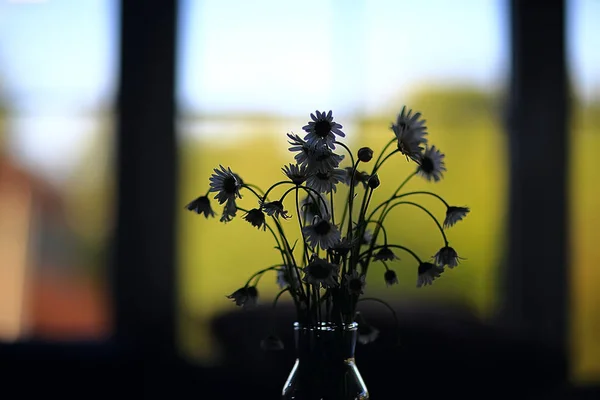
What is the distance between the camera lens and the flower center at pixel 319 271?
3.13 ft

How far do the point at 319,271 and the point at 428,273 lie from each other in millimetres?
160

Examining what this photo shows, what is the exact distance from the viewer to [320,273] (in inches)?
37.5

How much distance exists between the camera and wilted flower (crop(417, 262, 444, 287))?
1.01 metres

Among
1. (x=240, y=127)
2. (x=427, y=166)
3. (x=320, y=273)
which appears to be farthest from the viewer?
(x=240, y=127)

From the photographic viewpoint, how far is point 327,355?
3.35 feet

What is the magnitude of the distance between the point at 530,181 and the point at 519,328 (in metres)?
0.66

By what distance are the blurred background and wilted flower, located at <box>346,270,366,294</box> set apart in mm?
2141

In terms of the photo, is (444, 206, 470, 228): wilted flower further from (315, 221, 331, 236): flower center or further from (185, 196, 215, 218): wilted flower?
(185, 196, 215, 218): wilted flower

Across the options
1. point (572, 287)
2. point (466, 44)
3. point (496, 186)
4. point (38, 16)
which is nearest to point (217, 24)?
point (38, 16)

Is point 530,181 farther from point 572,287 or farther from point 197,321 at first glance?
point 197,321

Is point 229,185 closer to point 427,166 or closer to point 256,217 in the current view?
point 256,217

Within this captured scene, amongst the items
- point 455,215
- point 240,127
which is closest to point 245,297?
point 455,215

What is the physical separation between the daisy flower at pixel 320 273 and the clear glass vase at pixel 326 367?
0.32 ft

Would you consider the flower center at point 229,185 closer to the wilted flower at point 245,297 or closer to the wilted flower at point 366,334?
the wilted flower at point 245,297
